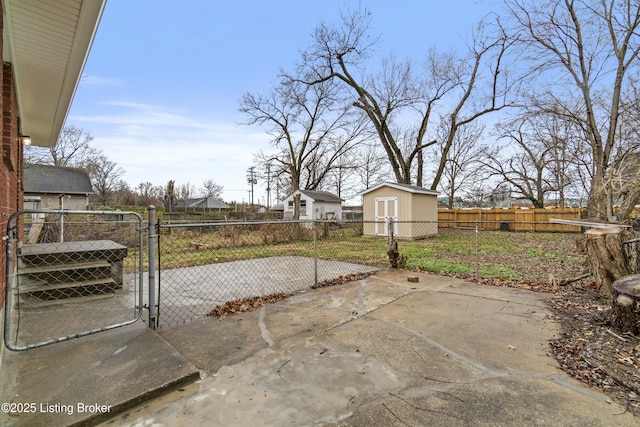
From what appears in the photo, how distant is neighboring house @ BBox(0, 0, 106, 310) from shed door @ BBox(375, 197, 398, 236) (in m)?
13.0

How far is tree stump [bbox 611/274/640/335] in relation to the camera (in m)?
2.94

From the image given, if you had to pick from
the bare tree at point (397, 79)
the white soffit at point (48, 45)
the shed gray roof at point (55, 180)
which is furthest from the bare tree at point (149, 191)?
the white soffit at point (48, 45)

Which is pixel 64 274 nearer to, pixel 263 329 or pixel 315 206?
pixel 263 329

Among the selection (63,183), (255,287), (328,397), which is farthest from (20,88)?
(63,183)

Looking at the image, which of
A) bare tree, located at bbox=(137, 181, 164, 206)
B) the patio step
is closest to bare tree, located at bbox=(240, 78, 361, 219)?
the patio step

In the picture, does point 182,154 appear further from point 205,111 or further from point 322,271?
point 322,271

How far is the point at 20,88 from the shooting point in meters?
4.50

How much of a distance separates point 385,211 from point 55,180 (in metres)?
21.7

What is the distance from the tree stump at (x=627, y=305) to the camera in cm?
294

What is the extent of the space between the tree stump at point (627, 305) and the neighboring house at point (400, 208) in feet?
35.4

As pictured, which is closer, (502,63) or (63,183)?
(502,63)

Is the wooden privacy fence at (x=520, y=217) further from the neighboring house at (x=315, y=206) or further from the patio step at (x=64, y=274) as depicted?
the patio step at (x=64, y=274)

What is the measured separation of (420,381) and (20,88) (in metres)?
6.74

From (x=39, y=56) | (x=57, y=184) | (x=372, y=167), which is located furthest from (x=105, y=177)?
(x=39, y=56)
